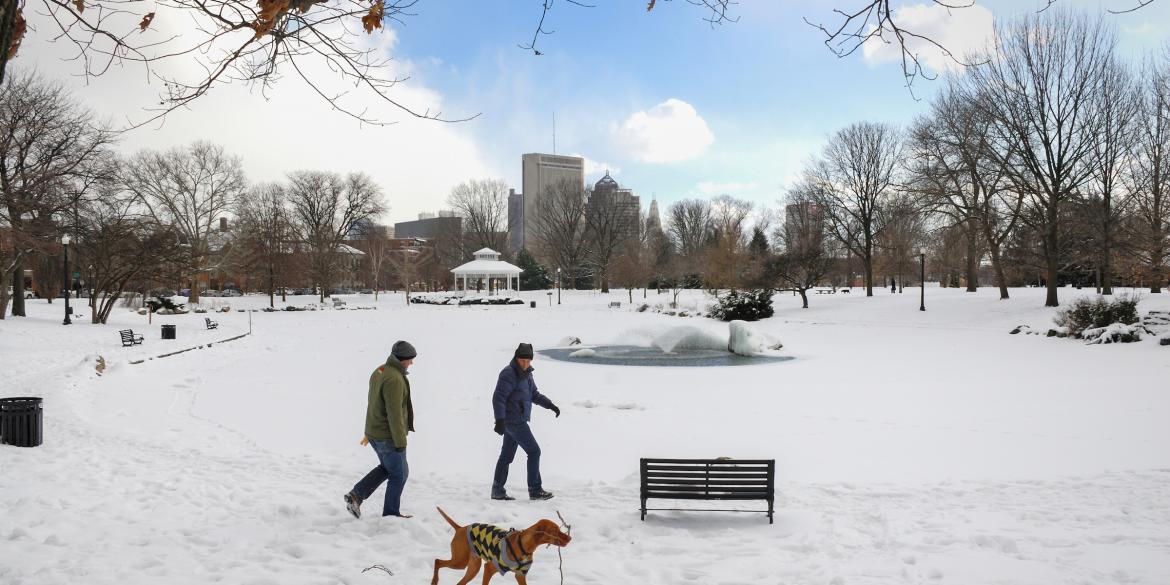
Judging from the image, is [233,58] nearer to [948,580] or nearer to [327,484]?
[327,484]

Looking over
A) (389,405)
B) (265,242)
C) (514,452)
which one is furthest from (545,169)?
(389,405)

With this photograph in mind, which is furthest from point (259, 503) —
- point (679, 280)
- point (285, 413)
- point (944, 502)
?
point (679, 280)

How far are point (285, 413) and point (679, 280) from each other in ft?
194

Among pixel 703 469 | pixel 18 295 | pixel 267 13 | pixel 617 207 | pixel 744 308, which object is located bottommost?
pixel 703 469

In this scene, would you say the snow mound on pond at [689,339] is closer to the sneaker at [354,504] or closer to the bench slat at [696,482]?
the bench slat at [696,482]

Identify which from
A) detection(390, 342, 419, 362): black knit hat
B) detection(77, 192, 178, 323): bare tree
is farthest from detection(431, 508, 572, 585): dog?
detection(77, 192, 178, 323): bare tree

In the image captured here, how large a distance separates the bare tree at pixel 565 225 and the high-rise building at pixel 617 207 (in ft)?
4.72

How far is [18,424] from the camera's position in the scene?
354 inches

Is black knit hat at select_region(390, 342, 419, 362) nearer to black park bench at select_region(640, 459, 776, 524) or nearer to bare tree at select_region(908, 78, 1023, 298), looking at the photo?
black park bench at select_region(640, 459, 776, 524)

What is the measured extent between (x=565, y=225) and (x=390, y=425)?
78199 millimetres

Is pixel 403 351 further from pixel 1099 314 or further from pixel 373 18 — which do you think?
pixel 1099 314

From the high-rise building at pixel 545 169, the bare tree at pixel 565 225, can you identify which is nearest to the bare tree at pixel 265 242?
the bare tree at pixel 565 225

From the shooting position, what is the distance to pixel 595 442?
33.7 ft

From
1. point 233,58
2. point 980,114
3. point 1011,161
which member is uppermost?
point 980,114
